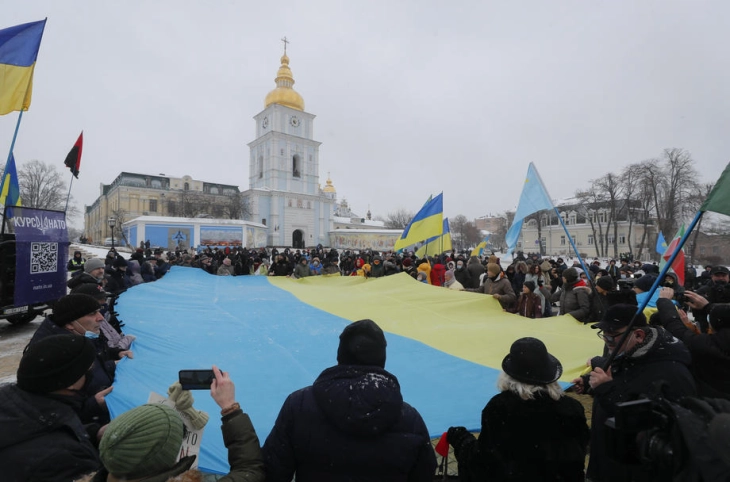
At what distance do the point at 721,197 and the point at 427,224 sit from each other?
8.65m

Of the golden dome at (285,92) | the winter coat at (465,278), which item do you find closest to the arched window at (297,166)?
the golden dome at (285,92)

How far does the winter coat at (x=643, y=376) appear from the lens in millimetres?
2107

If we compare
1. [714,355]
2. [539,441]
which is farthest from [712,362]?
[539,441]

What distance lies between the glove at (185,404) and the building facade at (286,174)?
54.3m

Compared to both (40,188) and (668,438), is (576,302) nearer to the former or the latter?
(668,438)

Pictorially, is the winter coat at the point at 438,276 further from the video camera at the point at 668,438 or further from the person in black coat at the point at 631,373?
the video camera at the point at 668,438

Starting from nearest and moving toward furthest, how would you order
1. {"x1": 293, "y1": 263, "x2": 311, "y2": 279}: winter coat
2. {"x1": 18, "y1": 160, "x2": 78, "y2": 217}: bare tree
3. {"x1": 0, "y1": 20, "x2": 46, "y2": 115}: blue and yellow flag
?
{"x1": 0, "y1": 20, "x2": 46, "y2": 115}: blue and yellow flag → {"x1": 293, "y1": 263, "x2": 311, "y2": 279}: winter coat → {"x1": 18, "y1": 160, "x2": 78, "y2": 217}: bare tree

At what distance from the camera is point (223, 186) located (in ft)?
243

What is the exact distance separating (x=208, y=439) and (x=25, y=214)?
7382 mm

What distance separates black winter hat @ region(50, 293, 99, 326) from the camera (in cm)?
293

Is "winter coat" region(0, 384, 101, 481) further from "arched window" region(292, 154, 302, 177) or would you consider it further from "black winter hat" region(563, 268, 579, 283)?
"arched window" region(292, 154, 302, 177)

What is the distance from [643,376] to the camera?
216 centimetres

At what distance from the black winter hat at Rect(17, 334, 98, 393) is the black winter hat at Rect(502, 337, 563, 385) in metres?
2.03

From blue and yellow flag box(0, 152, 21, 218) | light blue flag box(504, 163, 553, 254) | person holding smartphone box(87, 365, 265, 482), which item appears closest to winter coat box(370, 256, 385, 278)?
light blue flag box(504, 163, 553, 254)
